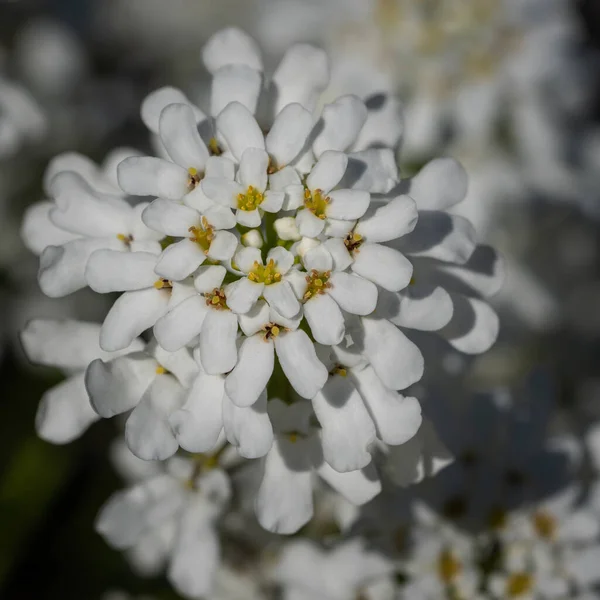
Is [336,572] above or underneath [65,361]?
underneath

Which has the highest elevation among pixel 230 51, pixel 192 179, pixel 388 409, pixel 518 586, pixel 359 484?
pixel 230 51

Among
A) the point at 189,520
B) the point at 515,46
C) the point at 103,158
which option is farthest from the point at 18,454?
the point at 515,46

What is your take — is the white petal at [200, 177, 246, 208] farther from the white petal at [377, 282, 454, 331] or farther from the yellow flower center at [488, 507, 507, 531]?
the yellow flower center at [488, 507, 507, 531]

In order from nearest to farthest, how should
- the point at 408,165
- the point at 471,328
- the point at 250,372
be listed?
the point at 250,372 < the point at 471,328 < the point at 408,165

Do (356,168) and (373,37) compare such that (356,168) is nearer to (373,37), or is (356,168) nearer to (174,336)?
(174,336)

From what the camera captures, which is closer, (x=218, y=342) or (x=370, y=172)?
(x=218, y=342)

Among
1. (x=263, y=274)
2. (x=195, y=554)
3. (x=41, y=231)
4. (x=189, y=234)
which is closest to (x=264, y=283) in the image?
(x=263, y=274)

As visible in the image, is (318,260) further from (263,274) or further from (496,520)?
(496,520)

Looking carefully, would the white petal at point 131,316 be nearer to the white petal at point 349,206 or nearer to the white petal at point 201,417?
the white petal at point 201,417

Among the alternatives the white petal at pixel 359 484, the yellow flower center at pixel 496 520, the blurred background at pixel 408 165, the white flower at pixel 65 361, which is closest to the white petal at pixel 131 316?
the white flower at pixel 65 361
